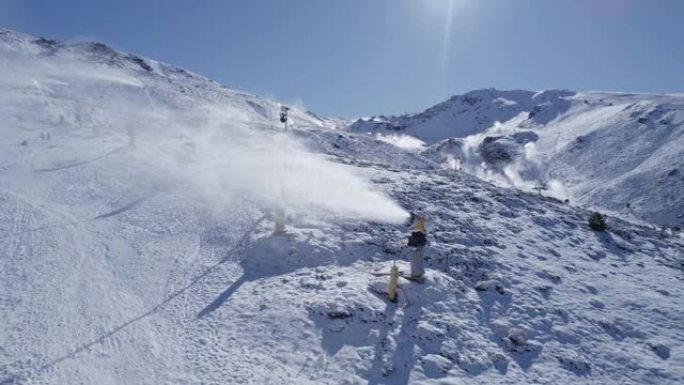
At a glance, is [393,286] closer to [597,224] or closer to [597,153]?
[597,224]

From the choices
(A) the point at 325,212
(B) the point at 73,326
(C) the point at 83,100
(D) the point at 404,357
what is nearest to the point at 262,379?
(D) the point at 404,357

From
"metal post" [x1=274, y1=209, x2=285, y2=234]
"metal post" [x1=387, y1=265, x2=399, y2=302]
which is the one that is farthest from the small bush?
"metal post" [x1=274, y1=209, x2=285, y2=234]

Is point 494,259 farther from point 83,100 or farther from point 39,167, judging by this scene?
point 83,100

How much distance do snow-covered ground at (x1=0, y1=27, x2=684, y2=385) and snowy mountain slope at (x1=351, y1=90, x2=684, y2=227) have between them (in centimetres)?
4531

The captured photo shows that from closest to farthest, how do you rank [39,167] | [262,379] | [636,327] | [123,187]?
[262,379], [636,327], [123,187], [39,167]

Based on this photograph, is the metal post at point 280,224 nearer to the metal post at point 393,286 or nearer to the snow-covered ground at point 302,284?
the snow-covered ground at point 302,284

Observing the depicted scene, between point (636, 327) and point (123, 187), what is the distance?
18.5 meters

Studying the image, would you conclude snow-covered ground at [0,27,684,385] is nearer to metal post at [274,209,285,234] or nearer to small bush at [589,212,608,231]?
metal post at [274,209,285,234]

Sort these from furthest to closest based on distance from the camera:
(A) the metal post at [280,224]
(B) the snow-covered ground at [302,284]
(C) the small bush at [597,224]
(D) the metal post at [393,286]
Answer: (C) the small bush at [597,224] < (A) the metal post at [280,224] < (D) the metal post at [393,286] < (B) the snow-covered ground at [302,284]

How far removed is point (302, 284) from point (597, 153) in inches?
3186

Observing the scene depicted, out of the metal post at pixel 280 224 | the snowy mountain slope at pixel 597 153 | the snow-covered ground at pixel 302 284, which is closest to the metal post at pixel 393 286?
the snow-covered ground at pixel 302 284

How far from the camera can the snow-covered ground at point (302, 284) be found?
32.6 feet

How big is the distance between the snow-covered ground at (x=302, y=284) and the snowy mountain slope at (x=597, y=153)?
45.3 metres

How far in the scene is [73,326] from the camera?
10125 millimetres
